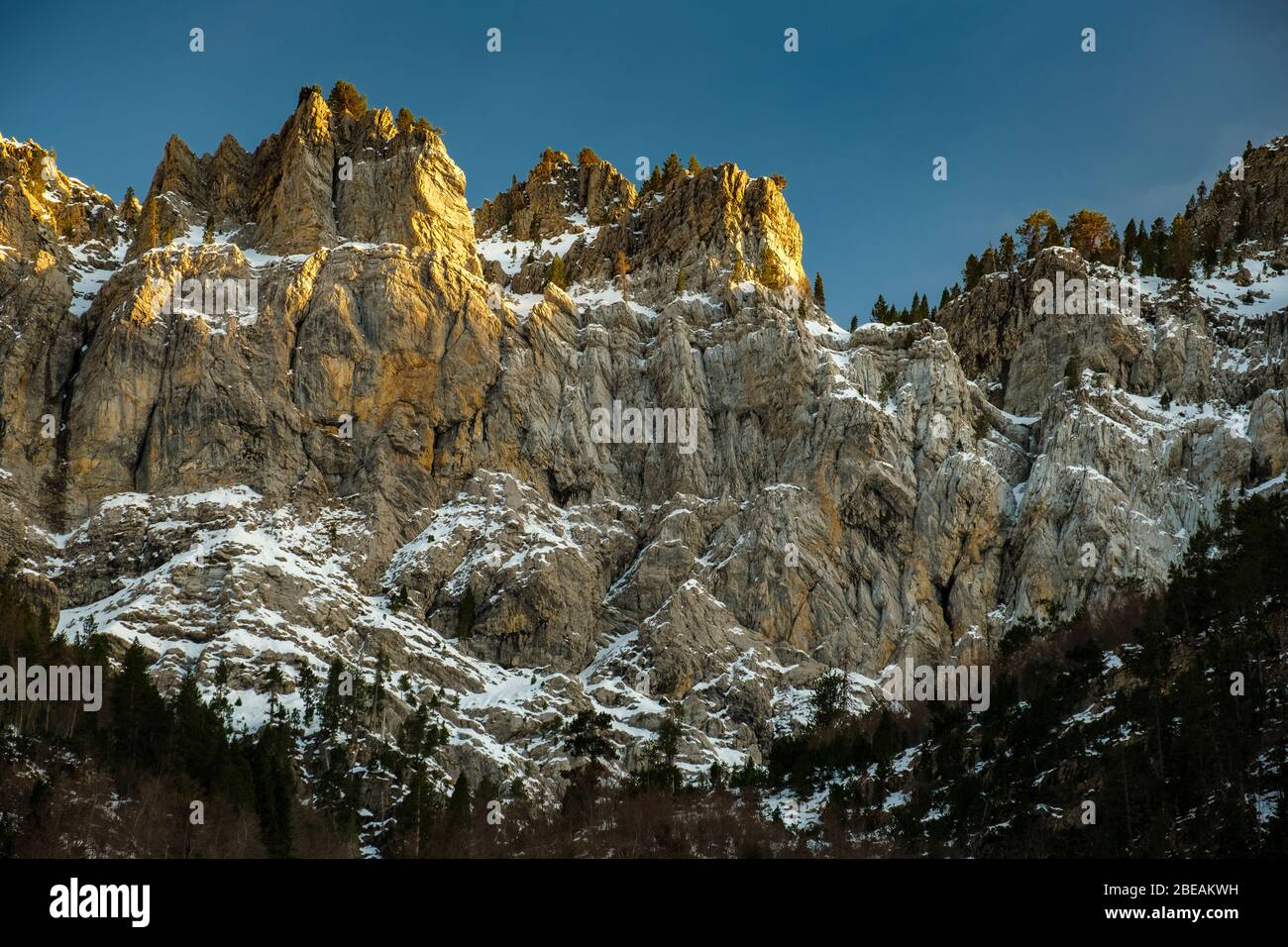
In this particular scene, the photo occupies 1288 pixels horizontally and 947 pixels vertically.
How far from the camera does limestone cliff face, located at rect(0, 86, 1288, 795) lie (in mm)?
139375

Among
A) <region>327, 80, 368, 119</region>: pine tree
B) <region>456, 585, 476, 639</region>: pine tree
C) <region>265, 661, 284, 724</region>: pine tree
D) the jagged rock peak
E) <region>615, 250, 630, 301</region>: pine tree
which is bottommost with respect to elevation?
<region>265, 661, 284, 724</region>: pine tree

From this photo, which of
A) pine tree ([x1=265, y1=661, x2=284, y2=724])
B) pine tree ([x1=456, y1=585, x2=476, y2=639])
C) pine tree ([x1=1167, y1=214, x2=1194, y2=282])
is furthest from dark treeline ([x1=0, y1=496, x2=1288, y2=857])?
pine tree ([x1=1167, y1=214, x2=1194, y2=282])

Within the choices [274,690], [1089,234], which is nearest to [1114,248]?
[1089,234]

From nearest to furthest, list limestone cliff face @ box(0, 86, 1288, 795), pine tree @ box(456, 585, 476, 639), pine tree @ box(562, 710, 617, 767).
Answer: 1. pine tree @ box(562, 710, 617, 767)
2. limestone cliff face @ box(0, 86, 1288, 795)
3. pine tree @ box(456, 585, 476, 639)

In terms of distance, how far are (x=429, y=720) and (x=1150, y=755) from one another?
64149 mm

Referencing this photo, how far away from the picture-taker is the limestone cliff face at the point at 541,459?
13938cm

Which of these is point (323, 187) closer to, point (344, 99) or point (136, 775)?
point (344, 99)

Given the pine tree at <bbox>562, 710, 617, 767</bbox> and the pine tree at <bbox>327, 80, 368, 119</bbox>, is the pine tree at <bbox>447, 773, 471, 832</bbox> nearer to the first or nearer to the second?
the pine tree at <bbox>562, 710, 617, 767</bbox>

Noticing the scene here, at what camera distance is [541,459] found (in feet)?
520

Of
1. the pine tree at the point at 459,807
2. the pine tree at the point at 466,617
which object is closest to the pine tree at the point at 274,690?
the pine tree at the point at 459,807

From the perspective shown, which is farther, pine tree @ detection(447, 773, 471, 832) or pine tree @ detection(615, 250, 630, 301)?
pine tree @ detection(615, 250, 630, 301)

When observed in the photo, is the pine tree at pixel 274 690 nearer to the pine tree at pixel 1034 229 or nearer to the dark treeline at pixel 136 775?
the dark treeline at pixel 136 775
